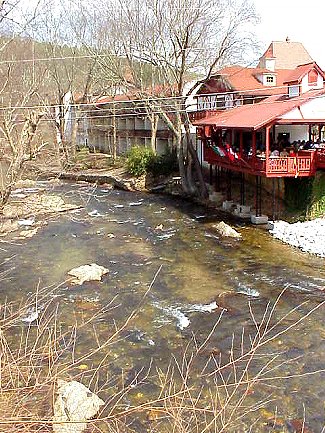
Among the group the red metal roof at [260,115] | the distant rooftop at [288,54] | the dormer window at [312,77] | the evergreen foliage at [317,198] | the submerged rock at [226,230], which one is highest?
the distant rooftop at [288,54]

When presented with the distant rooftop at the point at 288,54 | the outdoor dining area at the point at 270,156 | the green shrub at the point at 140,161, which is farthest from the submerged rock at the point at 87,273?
the distant rooftop at the point at 288,54

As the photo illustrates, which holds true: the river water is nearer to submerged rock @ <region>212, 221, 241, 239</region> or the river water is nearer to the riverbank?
submerged rock @ <region>212, 221, 241, 239</region>

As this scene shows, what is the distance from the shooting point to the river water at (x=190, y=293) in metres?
8.44

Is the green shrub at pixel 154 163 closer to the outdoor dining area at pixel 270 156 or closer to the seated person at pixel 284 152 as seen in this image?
the outdoor dining area at pixel 270 156

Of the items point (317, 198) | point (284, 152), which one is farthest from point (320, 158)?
point (284, 152)

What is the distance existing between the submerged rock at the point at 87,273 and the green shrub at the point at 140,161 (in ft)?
54.5

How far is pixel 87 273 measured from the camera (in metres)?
14.0

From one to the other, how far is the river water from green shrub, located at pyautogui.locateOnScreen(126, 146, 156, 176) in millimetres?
8849

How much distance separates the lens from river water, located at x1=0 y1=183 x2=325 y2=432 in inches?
332

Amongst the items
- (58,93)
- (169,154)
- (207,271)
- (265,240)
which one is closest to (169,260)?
(207,271)

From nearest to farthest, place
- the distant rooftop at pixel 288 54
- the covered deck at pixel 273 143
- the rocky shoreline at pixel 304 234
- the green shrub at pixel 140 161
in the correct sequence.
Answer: the rocky shoreline at pixel 304 234 < the covered deck at pixel 273 143 < the green shrub at pixel 140 161 < the distant rooftop at pixel 288 54

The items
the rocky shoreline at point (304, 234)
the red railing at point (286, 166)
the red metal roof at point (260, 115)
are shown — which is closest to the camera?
the rocky shoreline at point (304, 234)

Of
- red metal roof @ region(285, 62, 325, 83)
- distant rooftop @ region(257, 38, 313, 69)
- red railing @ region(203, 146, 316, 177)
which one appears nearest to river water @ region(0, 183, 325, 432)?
red railing @ region(203, 146, 316, 177)

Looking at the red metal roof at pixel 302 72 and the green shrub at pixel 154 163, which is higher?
the red metal roof at pixel 302 72
